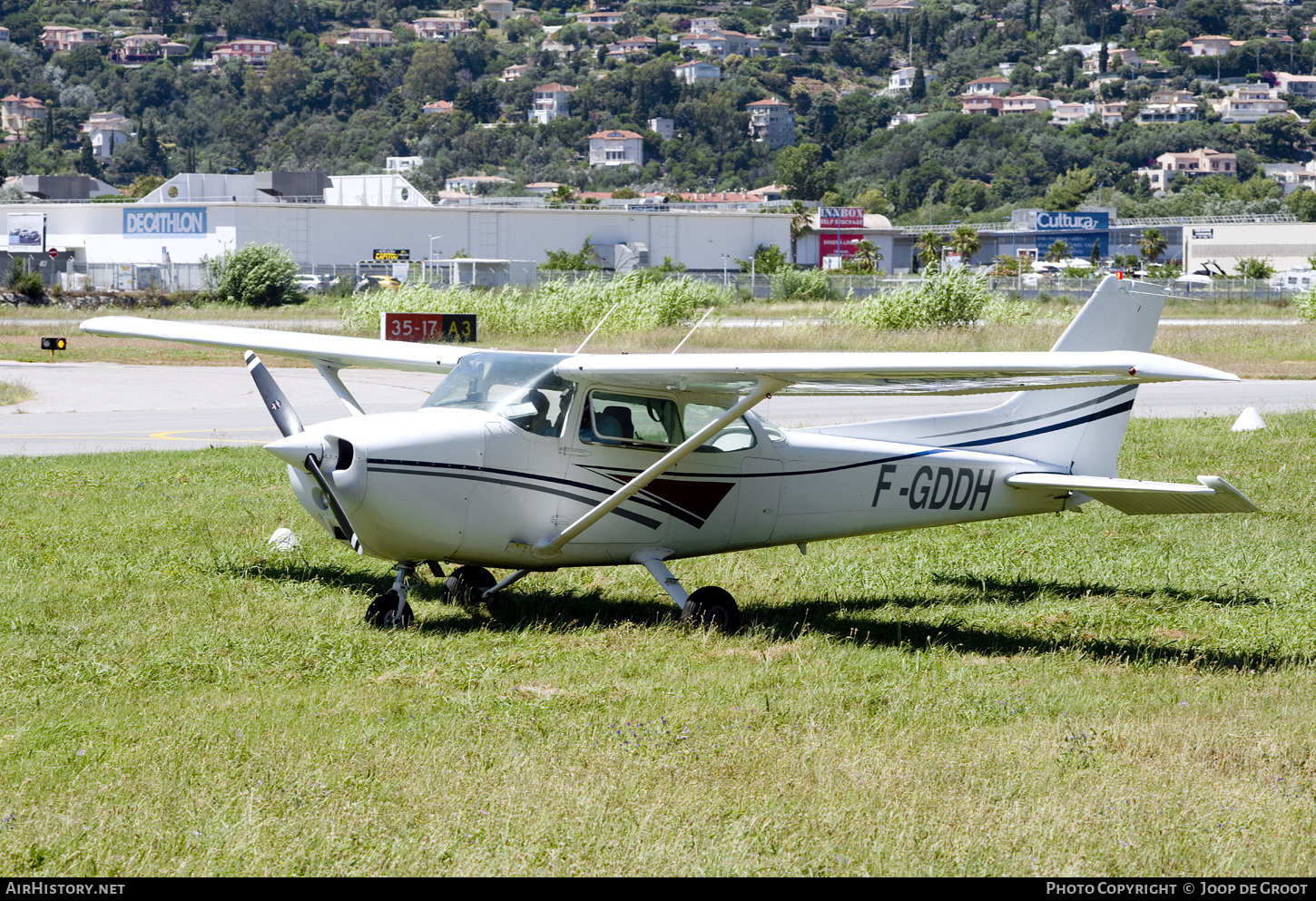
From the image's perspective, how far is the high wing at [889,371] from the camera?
23.3 feet

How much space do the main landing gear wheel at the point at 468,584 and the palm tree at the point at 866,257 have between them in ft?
310

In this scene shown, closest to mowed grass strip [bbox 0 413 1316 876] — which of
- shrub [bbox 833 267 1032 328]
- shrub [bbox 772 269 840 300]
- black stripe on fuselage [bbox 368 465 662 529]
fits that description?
black stripe on fuselage [bbox 368 465 662 529]

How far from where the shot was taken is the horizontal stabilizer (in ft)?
27.3

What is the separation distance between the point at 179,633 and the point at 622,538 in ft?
9.94

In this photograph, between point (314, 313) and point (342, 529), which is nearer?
point (342, 529)

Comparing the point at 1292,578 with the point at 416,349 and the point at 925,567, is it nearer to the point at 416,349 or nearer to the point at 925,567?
the point at 925,567

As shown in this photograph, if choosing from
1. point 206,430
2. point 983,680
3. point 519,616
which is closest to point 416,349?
point 519,616

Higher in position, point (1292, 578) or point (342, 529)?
point (342, 529)

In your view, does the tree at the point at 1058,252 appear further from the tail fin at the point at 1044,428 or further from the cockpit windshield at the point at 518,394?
the cockpit windshield at the point at 518,394

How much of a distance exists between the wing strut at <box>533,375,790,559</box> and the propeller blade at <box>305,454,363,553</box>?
4.17ft

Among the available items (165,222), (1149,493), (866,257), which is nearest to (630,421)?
(1149,493)

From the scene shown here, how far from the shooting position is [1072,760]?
252 inches

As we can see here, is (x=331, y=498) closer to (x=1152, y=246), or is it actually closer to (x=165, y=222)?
(x=165, y=222)
